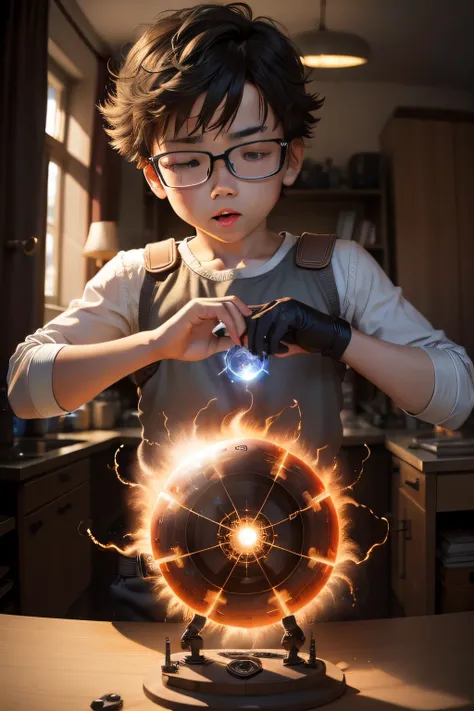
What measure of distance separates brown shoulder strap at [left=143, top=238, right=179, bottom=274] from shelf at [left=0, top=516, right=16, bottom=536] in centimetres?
88

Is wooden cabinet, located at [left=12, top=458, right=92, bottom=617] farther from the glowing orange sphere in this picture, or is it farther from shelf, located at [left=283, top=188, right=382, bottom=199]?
the glowing orange sphere

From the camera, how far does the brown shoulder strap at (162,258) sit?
1032 mm

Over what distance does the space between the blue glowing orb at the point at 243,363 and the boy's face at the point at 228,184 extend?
15 centimetres

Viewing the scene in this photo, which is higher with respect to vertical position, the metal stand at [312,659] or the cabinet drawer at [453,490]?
the cabinet drawer at [453,490]

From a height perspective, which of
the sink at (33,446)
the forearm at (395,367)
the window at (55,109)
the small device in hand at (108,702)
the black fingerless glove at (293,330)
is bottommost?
the small device in hand at (108,702)

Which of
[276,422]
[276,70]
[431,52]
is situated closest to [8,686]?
[276,422]

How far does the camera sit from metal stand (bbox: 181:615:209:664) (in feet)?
2.45

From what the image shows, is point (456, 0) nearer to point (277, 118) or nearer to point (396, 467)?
point (277, 118)

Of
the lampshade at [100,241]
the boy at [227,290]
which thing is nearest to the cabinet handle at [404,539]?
the lampshade at [100,241]

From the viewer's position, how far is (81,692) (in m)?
0.73

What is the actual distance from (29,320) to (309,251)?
1007mm

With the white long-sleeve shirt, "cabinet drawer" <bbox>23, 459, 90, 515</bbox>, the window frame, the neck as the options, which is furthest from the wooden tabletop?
the window frame

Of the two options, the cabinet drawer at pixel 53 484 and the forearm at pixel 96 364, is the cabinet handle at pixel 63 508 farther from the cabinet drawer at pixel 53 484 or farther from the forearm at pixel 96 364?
the forearm at pixel 96 364

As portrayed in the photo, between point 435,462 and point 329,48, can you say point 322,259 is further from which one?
point 435,462
